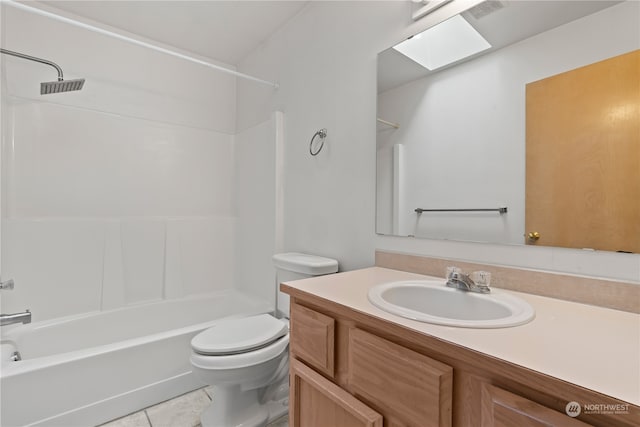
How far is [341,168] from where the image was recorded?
66.4 inches

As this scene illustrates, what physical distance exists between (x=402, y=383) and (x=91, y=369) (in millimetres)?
1654

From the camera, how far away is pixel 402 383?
690mm

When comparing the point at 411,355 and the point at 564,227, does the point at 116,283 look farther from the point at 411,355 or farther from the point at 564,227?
the point at 564,227

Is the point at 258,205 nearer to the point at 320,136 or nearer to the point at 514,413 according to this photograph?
the point at 320,136

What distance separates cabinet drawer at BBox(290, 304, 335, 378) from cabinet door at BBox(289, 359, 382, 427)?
0.13ft

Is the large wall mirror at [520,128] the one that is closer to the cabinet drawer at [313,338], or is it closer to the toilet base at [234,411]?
the cabinet drawer at [313,338]

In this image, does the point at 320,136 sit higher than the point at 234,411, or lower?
higher

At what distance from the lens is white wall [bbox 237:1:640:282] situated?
128cm

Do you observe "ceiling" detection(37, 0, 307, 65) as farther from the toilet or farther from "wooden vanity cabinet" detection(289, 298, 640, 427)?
"wooden vanity cabinet" detection(289, 298, 640, 427)

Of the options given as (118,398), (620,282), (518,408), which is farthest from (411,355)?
(118,398)

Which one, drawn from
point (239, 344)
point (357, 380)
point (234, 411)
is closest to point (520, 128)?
point (357, 380)

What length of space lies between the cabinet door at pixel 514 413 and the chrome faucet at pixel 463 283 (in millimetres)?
457
